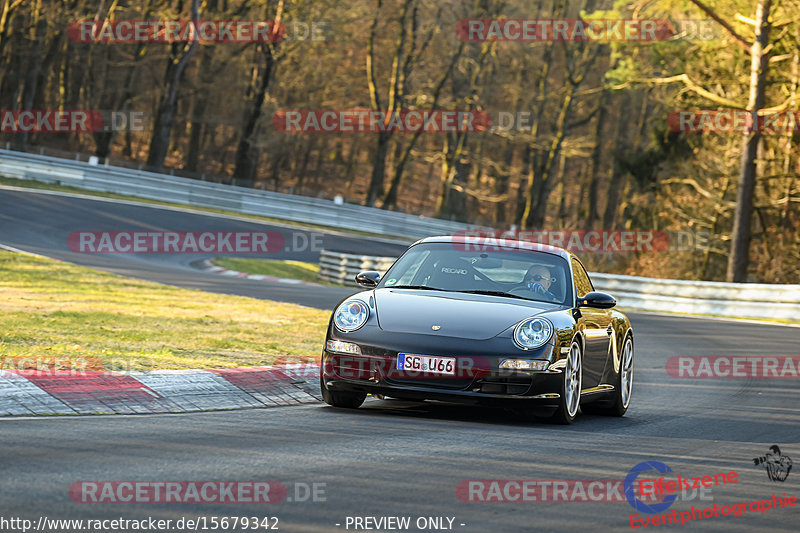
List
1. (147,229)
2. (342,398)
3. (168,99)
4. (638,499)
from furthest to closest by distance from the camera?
(168,99) < (147,229) < (342,398) < (638,499)

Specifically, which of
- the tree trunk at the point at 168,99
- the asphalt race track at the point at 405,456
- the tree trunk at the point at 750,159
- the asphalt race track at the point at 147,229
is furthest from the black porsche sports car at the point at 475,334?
the tree trunk at the point at 168,99

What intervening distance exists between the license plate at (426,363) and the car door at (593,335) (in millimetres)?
1542

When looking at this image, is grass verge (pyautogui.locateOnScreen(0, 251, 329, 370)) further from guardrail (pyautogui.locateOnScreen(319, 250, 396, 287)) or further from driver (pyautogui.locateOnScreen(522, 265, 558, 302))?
guardrail (pyautogui.locateOnScreen(319, 250, 396, 287))

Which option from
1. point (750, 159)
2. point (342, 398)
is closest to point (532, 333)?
point (342, 398)

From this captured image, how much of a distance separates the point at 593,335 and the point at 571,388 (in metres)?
0.85

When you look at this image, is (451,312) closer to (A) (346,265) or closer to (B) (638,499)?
(B) (638,499)

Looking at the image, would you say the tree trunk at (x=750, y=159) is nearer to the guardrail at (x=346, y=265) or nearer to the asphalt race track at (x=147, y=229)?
the guardrail at (x=346, y=265)

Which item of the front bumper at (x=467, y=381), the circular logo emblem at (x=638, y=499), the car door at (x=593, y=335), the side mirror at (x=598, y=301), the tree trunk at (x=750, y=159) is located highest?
the tree trunk at (x=750, y=159)

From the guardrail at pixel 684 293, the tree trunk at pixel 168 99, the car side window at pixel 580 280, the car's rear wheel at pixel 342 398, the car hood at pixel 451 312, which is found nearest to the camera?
the car hood at pixel 451 312

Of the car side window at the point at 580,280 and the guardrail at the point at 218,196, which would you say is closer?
the car side window at the point at 580,280

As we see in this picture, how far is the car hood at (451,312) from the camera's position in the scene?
8.45 m

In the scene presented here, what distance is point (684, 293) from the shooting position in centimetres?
2728

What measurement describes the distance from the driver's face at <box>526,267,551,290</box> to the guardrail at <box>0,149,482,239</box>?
109 feet

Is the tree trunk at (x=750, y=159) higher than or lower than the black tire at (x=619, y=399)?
higher
